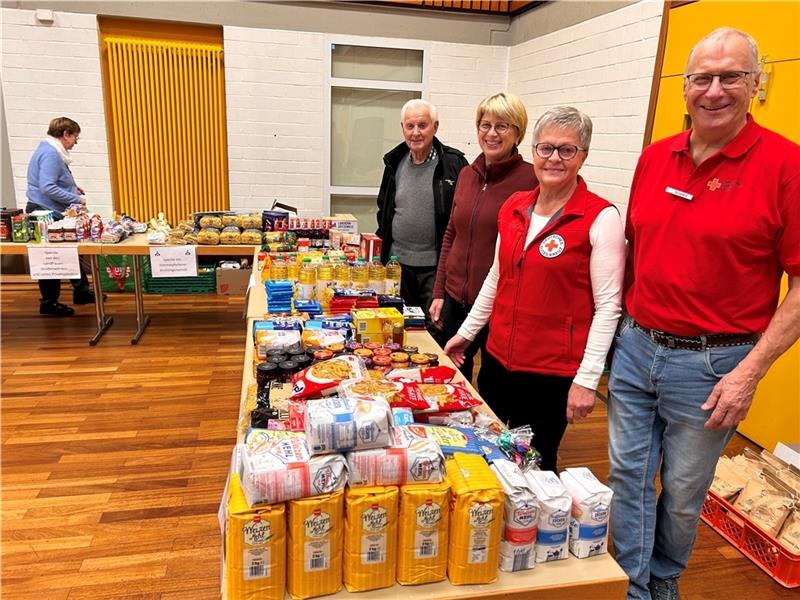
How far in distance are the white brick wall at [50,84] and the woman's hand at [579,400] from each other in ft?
18.2

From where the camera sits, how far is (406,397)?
155 centimetres

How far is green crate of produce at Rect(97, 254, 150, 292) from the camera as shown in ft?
19.4

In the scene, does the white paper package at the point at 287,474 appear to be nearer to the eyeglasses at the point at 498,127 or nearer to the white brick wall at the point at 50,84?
the eyeglasses at the point at 498,127

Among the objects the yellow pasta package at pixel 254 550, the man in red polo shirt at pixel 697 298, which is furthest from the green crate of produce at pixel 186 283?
the yellow pasta package at pixel 254 550

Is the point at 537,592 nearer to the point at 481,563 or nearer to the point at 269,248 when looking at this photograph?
the point at 481,563

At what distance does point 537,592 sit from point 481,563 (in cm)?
13

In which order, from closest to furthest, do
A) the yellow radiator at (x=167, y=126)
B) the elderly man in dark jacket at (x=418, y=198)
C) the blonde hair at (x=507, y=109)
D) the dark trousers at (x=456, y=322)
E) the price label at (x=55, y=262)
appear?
the blonde hair at (x=507, y=109) → the dark trousers at (x=456, y=322) → the elderly man in dark jacket at (x=418, y=198) → the price label at (x=55, y=262) → the yellow radiator at (x=167, y=126)

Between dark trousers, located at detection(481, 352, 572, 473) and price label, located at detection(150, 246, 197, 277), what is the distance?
117 inches

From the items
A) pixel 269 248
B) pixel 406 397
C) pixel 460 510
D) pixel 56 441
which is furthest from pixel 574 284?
pixel 56 441

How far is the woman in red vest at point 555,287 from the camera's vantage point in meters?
1.70

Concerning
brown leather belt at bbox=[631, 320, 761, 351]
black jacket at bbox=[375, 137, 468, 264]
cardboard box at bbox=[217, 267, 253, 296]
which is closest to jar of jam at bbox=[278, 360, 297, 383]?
brown leather belt at bbox=[631, 320, 761, 351]

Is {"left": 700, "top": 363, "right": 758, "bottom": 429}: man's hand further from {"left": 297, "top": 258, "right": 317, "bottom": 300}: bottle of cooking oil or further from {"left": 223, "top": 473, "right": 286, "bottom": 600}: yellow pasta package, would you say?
{"left": 297, "top": 258, "right": 317, "bottom": 300}: bottle of cooking oil

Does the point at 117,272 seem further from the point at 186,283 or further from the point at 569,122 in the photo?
the point at 569,122

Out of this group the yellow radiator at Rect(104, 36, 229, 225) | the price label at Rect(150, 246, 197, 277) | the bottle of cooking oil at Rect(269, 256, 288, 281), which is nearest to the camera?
the bottle of cooking oil at Rect(269, 256, 288, 281)
